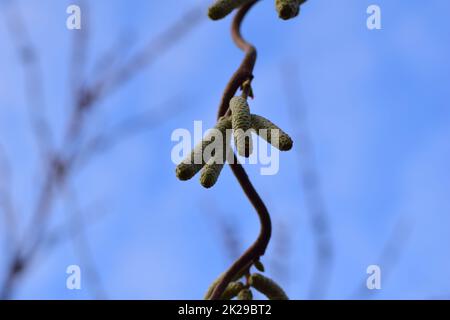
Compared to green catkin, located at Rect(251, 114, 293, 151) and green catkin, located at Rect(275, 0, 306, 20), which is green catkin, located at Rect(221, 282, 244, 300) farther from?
green catkin, located at Rect(275, 0, 306, 20)

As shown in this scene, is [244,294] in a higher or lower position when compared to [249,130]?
lower

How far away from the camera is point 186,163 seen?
3.26ft

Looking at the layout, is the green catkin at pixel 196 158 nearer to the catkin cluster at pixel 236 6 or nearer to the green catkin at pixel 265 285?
the catkin cluster at pixel 236 6

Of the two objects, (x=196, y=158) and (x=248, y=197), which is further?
(x=248, y=197)

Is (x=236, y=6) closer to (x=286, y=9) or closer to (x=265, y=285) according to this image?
(x=286, y=9)

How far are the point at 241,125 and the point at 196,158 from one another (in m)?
0.08

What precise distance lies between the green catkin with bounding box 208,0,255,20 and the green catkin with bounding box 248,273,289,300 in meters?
0.43

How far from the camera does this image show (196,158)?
3.30 feet

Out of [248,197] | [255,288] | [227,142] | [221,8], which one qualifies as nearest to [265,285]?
[255,288]

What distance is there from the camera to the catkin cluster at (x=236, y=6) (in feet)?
3.41

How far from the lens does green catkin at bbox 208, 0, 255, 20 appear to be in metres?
1.12
